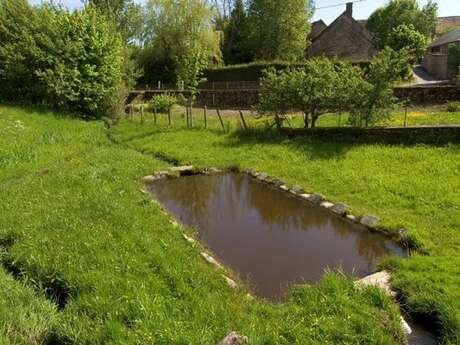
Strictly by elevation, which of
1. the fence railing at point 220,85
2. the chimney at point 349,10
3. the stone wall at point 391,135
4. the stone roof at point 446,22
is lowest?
the stone wall at point 391,135

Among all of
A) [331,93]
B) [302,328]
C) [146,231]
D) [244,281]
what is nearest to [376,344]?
[302,328]

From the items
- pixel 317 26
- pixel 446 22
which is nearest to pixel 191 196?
pixel 317 26

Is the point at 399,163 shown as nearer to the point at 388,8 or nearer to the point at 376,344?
the point at 376,344

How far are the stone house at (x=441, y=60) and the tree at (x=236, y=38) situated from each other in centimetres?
1756

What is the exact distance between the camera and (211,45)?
34.5 m

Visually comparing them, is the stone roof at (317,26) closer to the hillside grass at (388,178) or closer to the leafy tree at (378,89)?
the hillside grass at (388,178)

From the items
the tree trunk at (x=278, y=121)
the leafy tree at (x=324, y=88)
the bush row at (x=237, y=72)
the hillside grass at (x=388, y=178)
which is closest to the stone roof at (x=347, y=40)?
the bush row at (x=237, y=72)

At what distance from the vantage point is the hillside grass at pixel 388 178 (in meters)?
4.69

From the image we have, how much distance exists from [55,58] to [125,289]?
53.7 ft

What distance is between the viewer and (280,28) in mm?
39750

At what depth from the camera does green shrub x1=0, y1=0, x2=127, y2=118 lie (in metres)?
18.0

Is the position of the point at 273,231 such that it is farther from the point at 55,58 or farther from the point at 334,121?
the point at 55,58

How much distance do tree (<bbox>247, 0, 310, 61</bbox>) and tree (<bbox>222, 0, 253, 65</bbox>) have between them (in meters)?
2.23

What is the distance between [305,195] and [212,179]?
286cm
